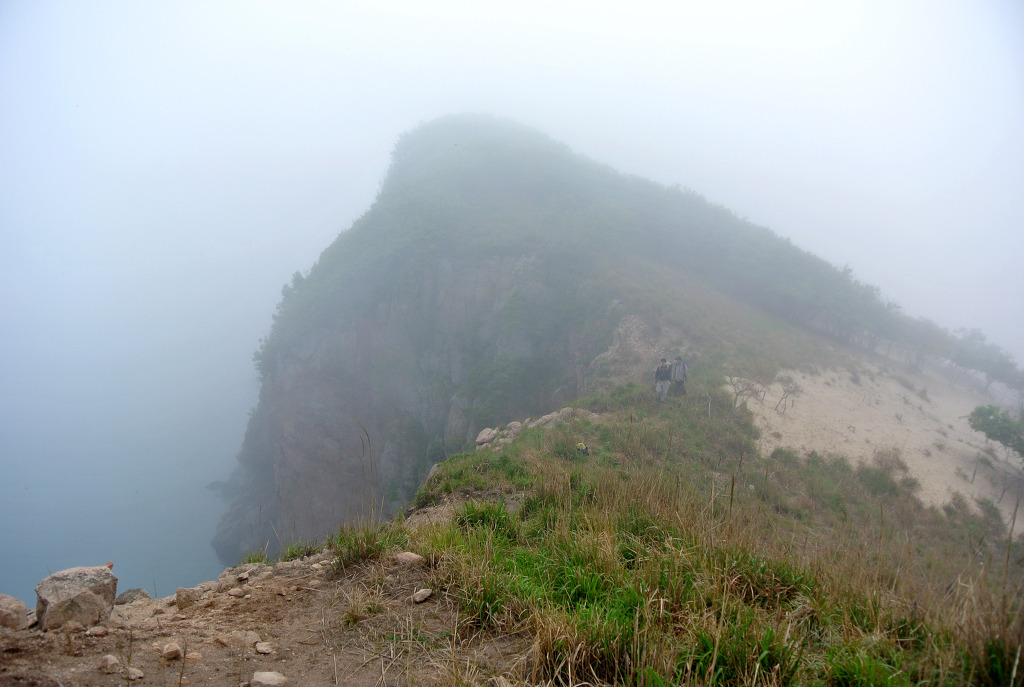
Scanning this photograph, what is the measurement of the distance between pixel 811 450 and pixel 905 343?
64.5 ft

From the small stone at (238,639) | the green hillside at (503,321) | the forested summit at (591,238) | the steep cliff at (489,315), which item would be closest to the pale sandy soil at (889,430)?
the green hillside at (503,321)

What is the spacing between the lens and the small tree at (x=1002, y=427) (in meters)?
15.1

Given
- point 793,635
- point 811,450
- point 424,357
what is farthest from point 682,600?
point 424,357

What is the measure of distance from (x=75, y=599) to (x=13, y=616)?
259 millimetres

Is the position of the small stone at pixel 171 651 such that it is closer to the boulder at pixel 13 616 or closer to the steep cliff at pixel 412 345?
the boulder at pixel 13 616

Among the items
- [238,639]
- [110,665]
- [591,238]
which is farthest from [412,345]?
[110,665]

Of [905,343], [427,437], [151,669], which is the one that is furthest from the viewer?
[427,437]

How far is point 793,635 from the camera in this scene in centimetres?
216

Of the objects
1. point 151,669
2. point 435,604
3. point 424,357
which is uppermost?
point 435,604

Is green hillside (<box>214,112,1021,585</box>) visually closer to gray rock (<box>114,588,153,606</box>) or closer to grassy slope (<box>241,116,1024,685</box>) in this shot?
grassy slope (<box>241,116,1024,685</box>)

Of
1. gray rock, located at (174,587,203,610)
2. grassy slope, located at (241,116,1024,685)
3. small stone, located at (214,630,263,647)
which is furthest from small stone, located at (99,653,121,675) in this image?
grassy slope, located at (241,116,1024,685)

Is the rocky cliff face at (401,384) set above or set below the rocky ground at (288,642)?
below

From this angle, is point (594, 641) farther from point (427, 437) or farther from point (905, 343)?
point (905, 343)

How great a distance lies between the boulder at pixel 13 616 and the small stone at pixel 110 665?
0.79 m
